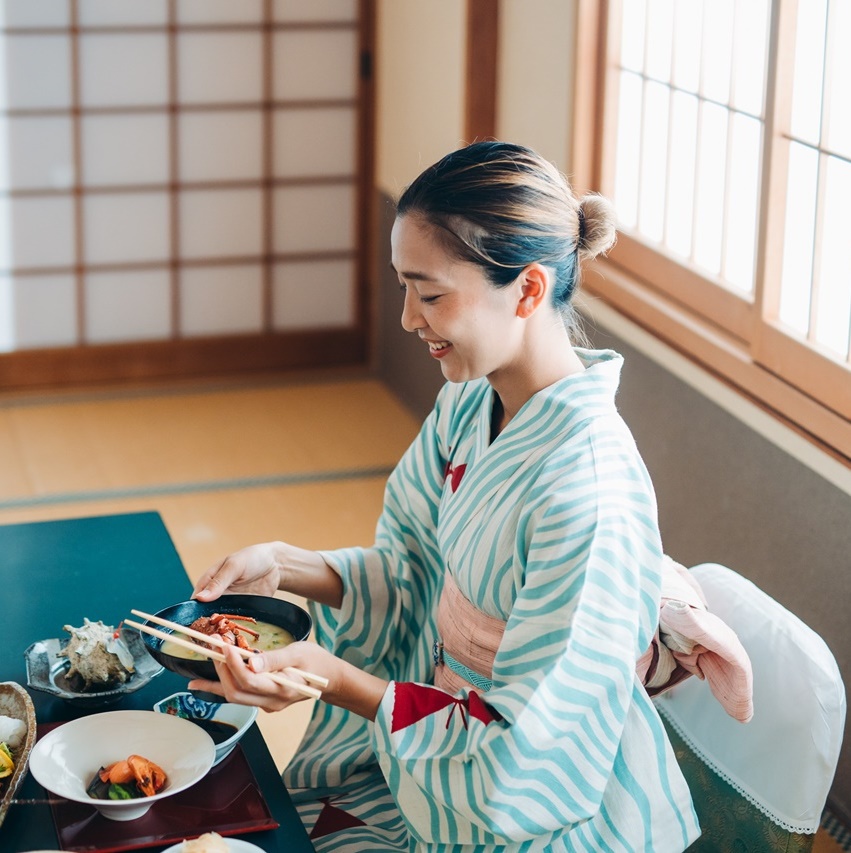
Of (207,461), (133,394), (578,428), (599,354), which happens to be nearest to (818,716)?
(578,428)

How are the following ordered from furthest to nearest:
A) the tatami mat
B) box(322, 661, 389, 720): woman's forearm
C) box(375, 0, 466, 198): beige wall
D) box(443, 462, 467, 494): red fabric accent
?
1. box(375, 0, 466, 198): beige wall
2. the tatami mat
3. box(443, 462, 467, 494): red fabric accent
4. box(322, 661, 389, 720): woman's forearm

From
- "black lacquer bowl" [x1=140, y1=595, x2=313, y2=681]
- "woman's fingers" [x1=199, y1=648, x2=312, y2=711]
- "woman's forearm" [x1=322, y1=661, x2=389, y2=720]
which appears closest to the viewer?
"woman's fingers" [x1=199, y1=648, x2=312, y2=711]

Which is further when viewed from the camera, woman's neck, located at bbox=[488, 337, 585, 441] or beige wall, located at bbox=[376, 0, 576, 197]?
beige wall, located at bbox=[376, 0, 576, 197]

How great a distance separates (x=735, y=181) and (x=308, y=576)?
1753mm

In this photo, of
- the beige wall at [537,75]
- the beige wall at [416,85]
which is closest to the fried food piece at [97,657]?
the beige wall at [537,75]

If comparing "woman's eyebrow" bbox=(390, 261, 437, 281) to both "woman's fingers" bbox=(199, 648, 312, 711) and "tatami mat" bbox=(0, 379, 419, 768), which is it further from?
"tatami mat" bbox=(0, 379, 419, 768)

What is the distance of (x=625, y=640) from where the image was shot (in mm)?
1564

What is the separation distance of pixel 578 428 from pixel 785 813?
1.76 ft

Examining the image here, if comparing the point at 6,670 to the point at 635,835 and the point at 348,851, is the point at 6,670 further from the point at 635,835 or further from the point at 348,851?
the point at 635,835

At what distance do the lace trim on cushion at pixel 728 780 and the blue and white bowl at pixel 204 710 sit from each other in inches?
23.3

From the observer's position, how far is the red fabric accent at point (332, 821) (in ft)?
6.04

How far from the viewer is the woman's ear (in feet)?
5.64

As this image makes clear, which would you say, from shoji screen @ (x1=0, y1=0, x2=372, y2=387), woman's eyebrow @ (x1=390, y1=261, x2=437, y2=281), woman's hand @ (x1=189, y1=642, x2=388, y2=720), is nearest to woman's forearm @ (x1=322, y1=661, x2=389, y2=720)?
woman's hand @ (x1=189, y1=642, x2=388, y2=720)

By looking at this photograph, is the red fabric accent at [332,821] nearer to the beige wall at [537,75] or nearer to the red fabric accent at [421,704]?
the red fabric accent at [421,704]
